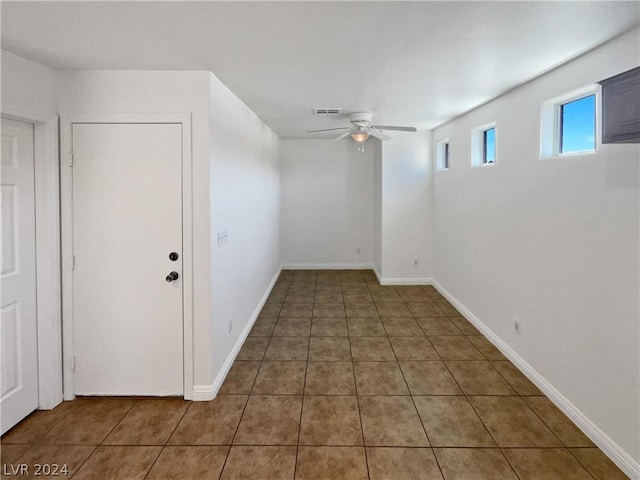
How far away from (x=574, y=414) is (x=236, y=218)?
3.00 metres

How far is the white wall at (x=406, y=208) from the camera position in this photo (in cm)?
564

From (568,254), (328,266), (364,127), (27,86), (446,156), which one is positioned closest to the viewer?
(27,86)

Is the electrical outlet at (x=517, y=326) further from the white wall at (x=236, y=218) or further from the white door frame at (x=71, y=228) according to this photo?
the white door frame at (x=71, y=228)

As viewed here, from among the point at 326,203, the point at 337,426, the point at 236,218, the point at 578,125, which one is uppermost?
the point at 578,125

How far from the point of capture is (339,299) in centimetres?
514

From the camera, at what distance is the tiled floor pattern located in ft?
6.60

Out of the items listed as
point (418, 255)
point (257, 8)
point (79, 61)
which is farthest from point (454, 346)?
point (79, 61)

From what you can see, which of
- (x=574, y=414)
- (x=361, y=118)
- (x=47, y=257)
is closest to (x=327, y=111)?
(x=361, y=118)

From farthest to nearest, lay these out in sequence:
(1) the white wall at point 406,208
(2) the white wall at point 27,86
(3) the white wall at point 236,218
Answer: (1) the white wall at point 406,208 < (3) the white wall at point 236,218 < (2) the white wall at point 27,86

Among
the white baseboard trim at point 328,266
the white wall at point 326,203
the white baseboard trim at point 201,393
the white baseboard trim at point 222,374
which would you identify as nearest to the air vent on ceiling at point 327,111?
the white baseboard trim at point 222,374

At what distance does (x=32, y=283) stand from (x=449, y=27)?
3.09 meters

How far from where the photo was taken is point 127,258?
263cm

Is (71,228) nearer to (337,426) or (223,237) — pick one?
(223,237)

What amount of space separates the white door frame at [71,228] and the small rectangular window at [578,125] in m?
2.72
